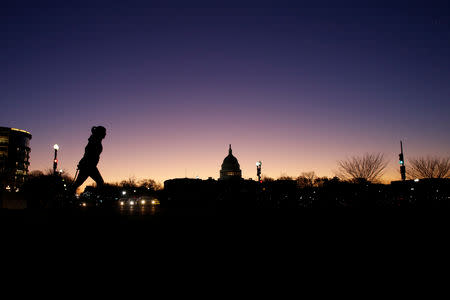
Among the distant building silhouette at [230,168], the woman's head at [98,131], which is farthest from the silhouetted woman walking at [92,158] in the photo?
the distant building silhouette at [230,168]

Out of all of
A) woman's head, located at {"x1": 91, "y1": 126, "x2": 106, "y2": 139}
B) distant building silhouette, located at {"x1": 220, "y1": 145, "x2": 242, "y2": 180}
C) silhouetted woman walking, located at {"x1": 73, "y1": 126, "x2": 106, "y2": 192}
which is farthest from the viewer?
distant building silhouette, located at {"x1": 220, "y1": 145, "x2": 242, "y2": 180}

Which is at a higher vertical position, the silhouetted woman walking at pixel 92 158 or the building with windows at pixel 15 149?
the building with windows at pixel 15 149

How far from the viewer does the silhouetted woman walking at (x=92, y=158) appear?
34.4 feet

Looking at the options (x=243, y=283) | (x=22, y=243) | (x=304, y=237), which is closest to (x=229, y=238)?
(x=304, y=237)

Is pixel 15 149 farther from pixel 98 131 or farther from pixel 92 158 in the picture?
pixel 92 158

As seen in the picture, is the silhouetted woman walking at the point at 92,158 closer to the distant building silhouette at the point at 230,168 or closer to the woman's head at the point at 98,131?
the woman's head at the point at 98,131

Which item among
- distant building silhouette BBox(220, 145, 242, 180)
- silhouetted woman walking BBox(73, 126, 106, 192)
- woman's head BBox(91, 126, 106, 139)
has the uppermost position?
distant building silhouette BBox(220, 145, 242, 180)

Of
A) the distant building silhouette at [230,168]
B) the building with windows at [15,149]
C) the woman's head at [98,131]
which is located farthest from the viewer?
the distant building silhouette at [230,168]

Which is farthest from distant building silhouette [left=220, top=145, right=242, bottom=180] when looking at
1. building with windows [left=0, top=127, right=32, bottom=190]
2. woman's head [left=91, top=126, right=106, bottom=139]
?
woman's head [left=91, top=126, right=106, bottom=139]

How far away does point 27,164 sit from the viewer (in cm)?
13662

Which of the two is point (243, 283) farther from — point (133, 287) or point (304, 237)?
point (304, 237)

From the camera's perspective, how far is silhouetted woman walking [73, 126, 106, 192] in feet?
34.4

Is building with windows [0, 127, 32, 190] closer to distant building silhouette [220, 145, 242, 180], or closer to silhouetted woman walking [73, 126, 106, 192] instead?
distant building silhouette [220, 145, 242, 180]

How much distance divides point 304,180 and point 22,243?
13205 centimetres
